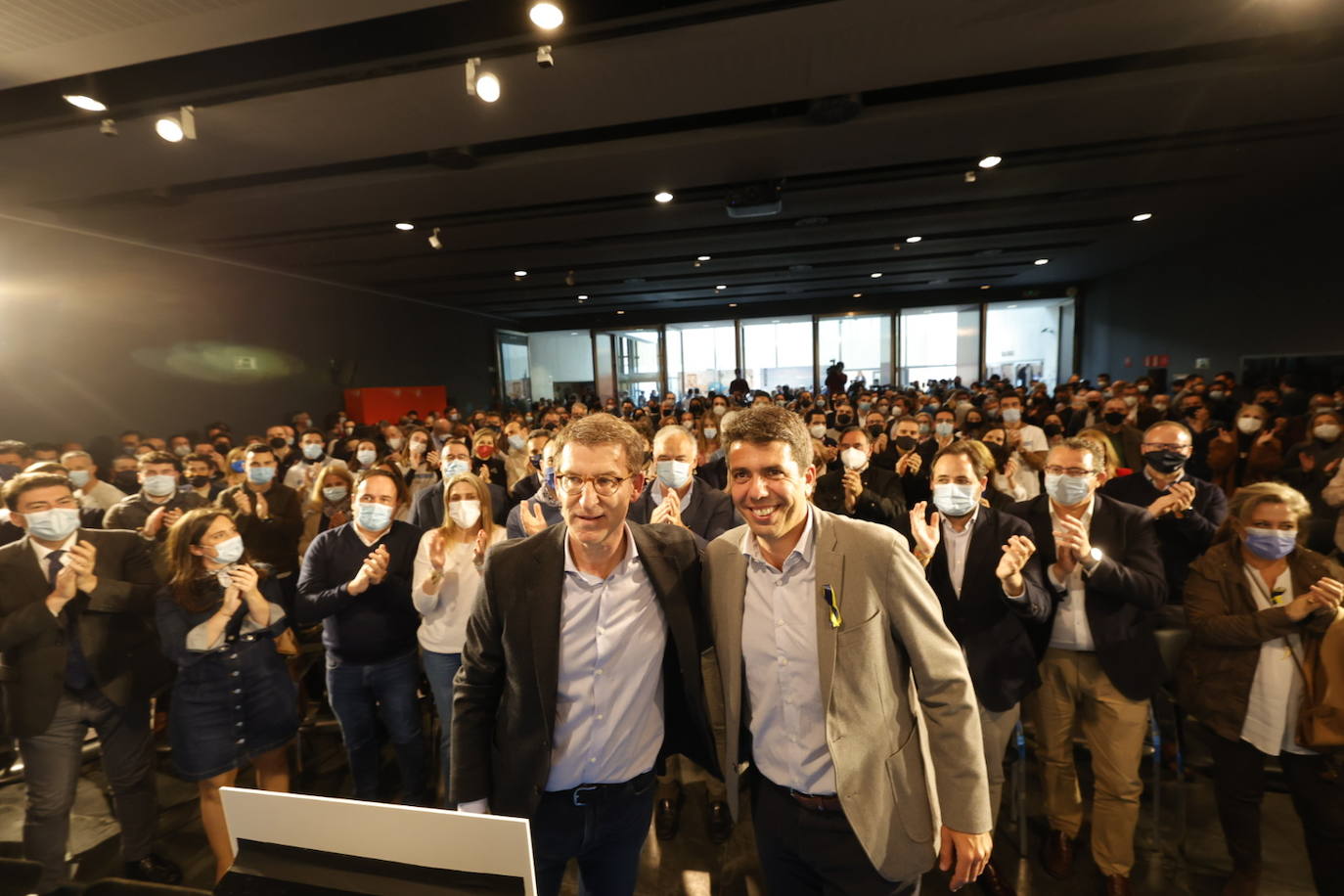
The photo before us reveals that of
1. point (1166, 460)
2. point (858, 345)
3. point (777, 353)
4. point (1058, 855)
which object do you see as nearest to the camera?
point (1058, 855)

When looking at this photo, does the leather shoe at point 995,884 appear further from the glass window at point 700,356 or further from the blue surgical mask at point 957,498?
the glass window at point 700,356

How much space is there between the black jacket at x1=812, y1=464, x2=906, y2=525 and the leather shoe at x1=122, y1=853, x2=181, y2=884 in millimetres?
4151

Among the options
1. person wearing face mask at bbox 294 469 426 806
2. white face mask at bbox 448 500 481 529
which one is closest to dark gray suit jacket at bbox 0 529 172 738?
person wearing face mask at bbox 294 469 426 806

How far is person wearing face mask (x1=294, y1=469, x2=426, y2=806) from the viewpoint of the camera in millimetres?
2723

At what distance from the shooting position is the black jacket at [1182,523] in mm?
3203

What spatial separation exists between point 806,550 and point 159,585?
125 inches

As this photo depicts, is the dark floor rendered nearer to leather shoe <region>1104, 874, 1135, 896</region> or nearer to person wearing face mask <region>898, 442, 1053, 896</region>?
leather shoe <region>1104, 874, 1135, 896</region>

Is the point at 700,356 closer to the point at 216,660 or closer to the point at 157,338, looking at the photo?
the point at 157,338

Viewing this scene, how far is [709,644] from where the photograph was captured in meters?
1.82

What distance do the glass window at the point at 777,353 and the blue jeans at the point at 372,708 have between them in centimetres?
1720

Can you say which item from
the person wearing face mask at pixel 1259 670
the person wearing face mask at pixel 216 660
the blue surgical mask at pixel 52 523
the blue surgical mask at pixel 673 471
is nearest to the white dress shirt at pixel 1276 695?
the person wearing face mask at pixel 1259 670

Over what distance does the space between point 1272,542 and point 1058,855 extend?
1636 mm

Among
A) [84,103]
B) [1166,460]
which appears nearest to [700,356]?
[84,103]

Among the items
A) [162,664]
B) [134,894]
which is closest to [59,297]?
[162,664]
